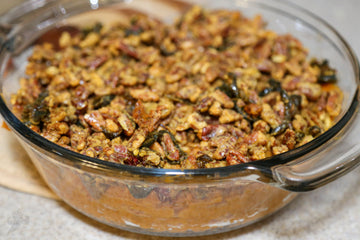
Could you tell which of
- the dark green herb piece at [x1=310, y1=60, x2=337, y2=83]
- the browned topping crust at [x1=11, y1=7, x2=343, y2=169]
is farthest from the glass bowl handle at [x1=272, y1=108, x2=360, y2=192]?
the dark green herb piece at [x1=310, y1=60, x2=337, y2=83]

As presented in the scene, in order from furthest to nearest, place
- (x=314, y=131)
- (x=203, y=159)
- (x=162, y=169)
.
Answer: (x=314, y=131), (x=203, y=159), (x=162, y=169)

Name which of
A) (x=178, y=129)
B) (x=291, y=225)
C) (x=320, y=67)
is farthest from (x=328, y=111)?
(x=178, y=129)

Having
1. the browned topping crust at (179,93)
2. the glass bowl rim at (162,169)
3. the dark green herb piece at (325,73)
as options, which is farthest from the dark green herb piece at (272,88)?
the glass bowl rim at (162,169)

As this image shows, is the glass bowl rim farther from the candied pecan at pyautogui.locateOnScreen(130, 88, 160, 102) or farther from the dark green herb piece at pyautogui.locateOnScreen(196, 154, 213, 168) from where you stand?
the candied pecan at pyautogui.locateOnScreen(130, 88, 160, 102)

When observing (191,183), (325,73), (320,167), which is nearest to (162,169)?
(191,183)

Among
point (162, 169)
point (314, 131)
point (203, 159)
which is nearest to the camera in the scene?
point (162, 169)

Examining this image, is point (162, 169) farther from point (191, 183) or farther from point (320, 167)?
point (320, 167)
